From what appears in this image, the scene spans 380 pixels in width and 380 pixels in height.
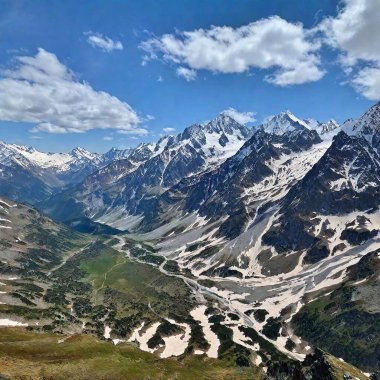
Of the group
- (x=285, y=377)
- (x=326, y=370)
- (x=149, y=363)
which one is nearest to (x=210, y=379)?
(x=149, y=363)

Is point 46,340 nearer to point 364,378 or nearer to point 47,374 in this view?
point 47,374

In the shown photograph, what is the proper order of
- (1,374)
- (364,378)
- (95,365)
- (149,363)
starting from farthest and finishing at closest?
(149,363), (95,365), (364,378), (1,374)

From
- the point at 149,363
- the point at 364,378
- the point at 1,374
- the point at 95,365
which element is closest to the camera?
the point at 1,374

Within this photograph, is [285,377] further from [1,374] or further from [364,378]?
[1,374]

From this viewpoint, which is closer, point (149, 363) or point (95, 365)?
point (95, 365)

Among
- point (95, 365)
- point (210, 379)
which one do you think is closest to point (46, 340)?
point (95, 365)

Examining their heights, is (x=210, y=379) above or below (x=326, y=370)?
below
